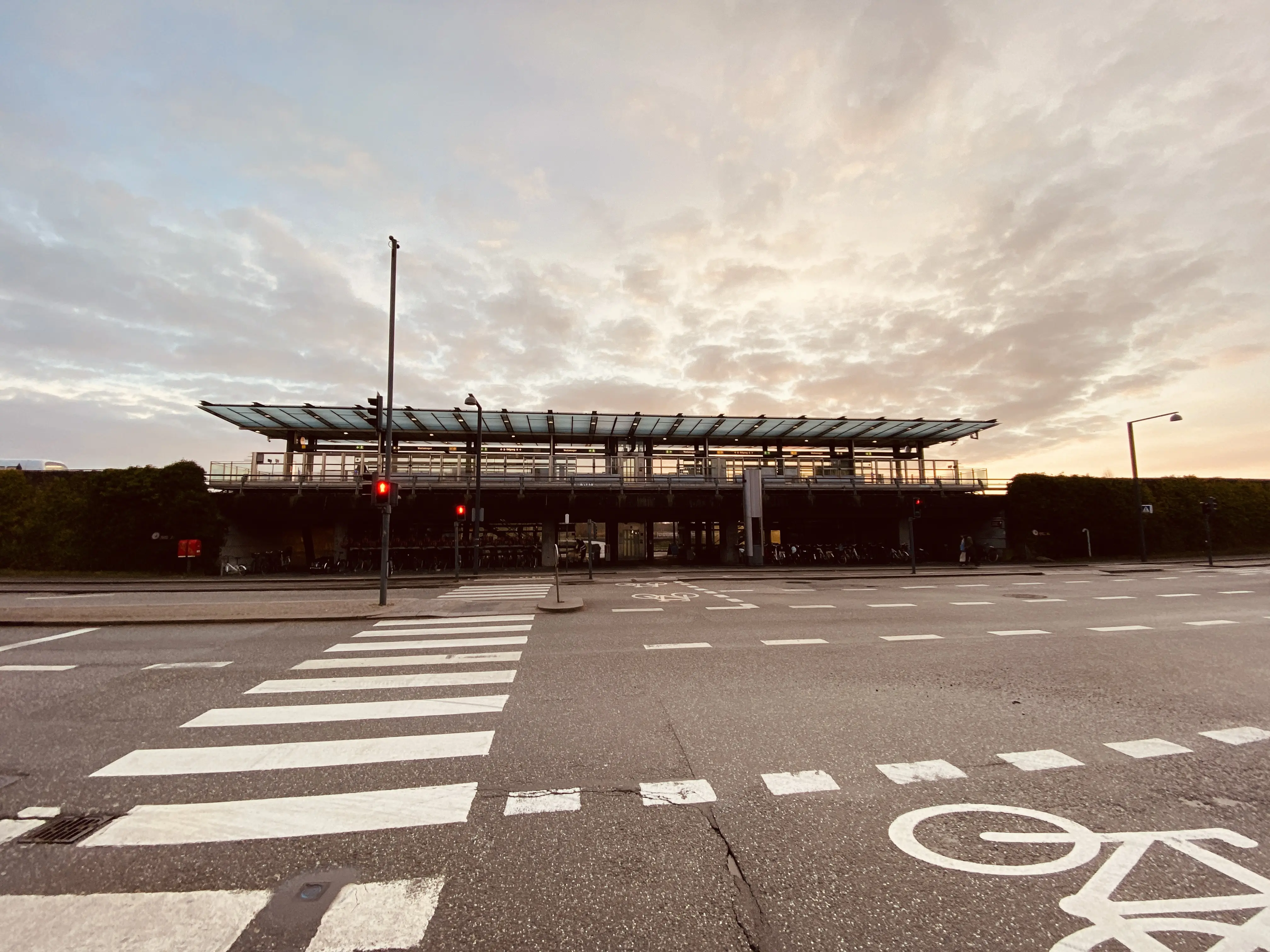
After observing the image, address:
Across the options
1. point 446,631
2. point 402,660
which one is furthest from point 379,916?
point 446,631

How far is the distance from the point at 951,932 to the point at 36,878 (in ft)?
16.2

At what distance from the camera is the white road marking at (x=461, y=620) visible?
39.8 feet

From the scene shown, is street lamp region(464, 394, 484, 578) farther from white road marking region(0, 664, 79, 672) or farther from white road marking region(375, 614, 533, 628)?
white road marking region(0, 664, 79, 672)

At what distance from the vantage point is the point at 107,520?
28422 mm

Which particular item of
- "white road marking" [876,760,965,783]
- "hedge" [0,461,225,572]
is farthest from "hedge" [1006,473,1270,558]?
"hedge" [0,461,225,572]

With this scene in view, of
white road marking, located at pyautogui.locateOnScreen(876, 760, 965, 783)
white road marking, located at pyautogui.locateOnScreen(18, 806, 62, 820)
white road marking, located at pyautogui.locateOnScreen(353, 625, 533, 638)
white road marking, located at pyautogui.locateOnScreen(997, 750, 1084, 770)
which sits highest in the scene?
white road marking, located at pyautogui.locateOnScreen(353, 625, 533, 638)

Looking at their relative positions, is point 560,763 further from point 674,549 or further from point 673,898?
point 674,549

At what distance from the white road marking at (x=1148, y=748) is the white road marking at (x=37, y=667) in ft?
42.8

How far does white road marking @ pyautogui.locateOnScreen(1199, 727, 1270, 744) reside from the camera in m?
5.27

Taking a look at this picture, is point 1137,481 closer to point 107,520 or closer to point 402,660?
point 402,660

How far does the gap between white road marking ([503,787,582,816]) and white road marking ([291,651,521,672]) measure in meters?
4.48

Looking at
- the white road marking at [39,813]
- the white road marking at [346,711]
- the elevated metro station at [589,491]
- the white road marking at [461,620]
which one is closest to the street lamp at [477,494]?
the elevated metro station at [589,491]

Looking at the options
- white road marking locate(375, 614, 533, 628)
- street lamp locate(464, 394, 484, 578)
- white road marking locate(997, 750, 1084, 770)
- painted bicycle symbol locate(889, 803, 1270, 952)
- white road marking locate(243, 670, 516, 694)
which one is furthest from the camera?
street lamp locate(464, 394, 484, 578)

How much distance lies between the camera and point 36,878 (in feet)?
10.4
